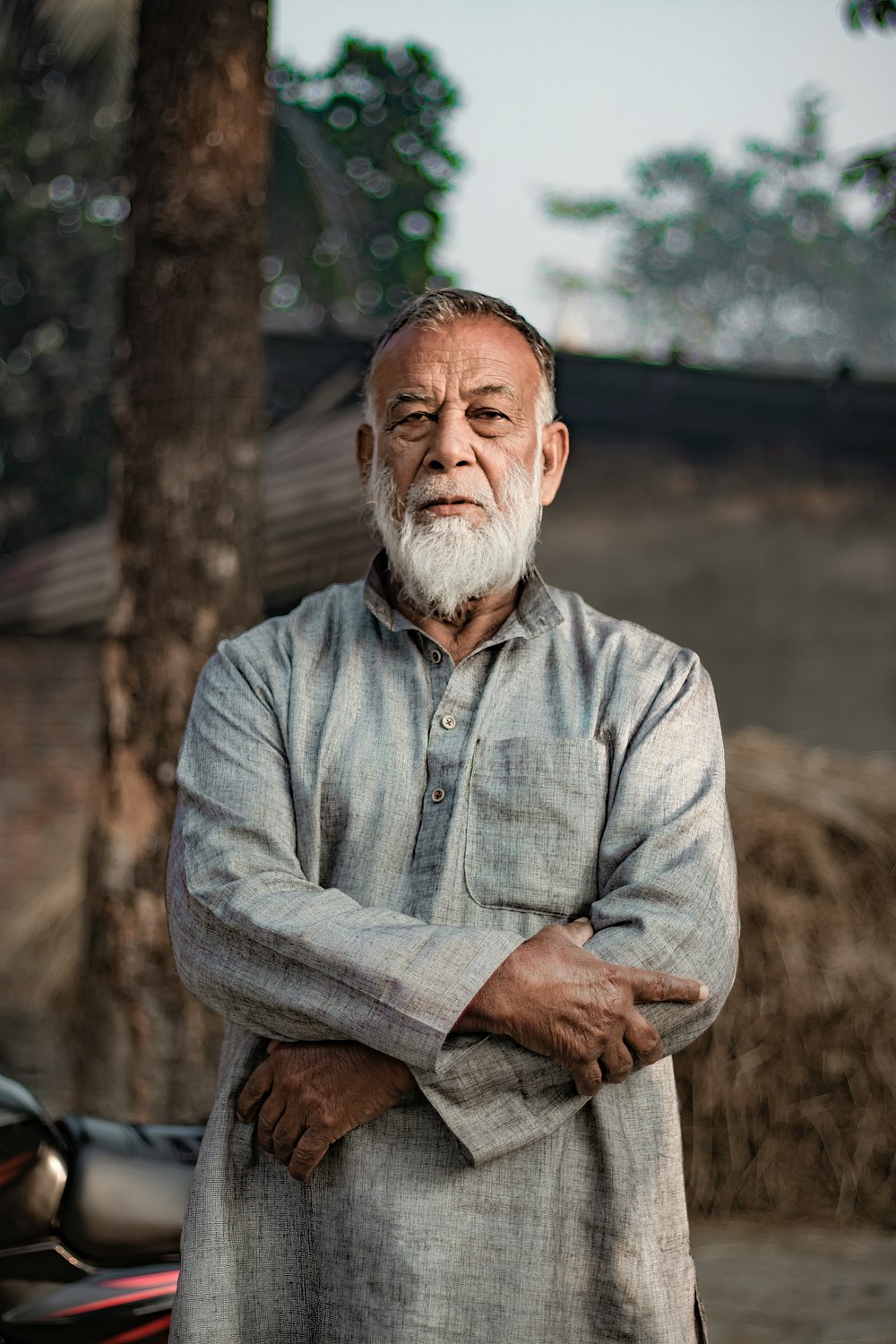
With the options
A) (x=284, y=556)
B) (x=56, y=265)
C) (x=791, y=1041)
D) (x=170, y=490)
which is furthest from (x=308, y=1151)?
(x=56, y=265)

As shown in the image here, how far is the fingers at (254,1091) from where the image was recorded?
1796 millimetres

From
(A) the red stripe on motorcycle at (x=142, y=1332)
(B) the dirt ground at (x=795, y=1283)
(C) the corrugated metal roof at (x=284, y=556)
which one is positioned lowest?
(B) the dirt ground at (x=795, y=1283)

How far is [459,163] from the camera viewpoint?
12.6m

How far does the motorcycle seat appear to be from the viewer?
228cm

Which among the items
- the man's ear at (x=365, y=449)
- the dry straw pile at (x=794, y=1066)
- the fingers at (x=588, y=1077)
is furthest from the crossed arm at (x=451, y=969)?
the dry straw pile at (x=794, y=1066)

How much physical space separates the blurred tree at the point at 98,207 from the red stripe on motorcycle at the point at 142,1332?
859 cm

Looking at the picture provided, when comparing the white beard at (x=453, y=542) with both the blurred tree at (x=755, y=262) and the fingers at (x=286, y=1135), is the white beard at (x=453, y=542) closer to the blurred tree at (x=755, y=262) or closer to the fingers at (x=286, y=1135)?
the fingers at (x=286, y=1135)

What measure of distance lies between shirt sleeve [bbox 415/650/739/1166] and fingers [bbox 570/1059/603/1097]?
4 centimetres

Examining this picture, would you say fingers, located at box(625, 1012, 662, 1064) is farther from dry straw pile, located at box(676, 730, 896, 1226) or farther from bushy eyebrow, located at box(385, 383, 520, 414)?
dry straw pile, located at box(676, 730, 896, 1226)

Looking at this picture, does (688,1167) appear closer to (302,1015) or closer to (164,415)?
(164,415)

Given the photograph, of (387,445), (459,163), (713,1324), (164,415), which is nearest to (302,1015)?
(387,445)

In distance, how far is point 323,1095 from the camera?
5.68 ft

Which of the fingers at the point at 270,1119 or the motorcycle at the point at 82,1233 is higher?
the fingers at the point at 270,1119

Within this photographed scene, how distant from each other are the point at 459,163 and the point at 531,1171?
1221 centimetres
